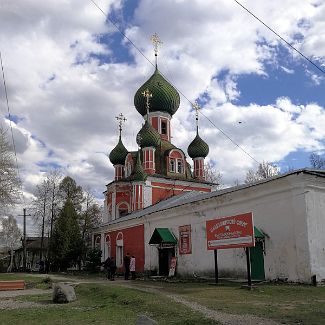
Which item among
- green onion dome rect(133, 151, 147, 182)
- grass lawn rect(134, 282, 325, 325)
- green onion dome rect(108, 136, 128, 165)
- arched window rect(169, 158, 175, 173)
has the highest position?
green onion dome rect(108, 136, 128, 165)

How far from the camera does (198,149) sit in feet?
144

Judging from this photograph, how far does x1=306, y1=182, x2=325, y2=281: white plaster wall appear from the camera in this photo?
15.9m

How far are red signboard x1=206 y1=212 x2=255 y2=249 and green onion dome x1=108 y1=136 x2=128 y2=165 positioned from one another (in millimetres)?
28054

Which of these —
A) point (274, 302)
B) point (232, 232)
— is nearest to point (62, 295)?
point (274, 302)

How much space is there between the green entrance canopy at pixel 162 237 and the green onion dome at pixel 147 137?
16560 millimetres

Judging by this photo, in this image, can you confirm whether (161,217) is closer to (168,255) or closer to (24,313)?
(168,255)

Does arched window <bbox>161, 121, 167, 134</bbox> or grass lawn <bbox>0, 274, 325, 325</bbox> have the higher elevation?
arched window <bbox>161, 121, 167, 134</bbox>

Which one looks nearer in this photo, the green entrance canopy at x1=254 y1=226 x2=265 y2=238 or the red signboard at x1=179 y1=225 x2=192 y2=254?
the green entrance canopy at x1=254 y1=226 x2=265 y2=238

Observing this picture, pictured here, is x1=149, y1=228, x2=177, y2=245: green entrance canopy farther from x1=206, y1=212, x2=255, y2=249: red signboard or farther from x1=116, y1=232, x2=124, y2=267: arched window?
x1=116, y1=232, x2=124, y2=267: arched window

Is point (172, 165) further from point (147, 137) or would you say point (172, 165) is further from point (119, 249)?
point (119, 249)

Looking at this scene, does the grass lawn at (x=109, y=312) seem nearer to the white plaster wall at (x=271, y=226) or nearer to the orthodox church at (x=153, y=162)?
the white plaster wall at (x=271, y=226)

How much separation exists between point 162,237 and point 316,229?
9.95m

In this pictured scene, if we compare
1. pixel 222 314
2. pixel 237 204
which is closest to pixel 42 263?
pixel 237 204

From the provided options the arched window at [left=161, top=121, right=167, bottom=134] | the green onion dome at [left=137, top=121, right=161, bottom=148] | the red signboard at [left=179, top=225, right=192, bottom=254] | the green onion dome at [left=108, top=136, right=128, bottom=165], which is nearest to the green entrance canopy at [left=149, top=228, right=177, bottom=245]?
the red signboard at [left=179, top=225, right=192, bottom=254]
